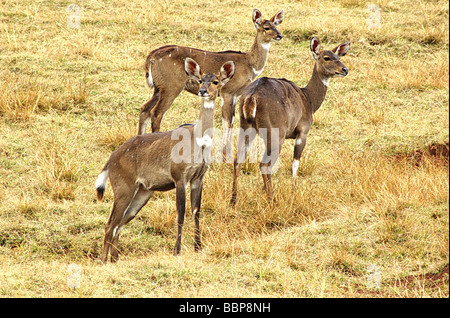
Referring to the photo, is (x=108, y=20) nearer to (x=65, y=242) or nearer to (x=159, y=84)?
(x=159, y=84)

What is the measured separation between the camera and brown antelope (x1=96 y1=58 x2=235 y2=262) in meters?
6.93

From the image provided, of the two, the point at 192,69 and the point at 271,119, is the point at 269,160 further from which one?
the point at 192,69

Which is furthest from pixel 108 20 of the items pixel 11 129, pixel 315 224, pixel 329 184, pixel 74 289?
pixel 74 289

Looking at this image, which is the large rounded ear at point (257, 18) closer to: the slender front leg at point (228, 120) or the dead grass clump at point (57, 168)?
the slender front leg at point (228, 120)

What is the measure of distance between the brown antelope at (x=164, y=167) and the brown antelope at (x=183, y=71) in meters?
2.27

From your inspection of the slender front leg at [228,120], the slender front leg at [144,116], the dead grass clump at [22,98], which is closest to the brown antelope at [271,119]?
the slender front leg at [228,120]

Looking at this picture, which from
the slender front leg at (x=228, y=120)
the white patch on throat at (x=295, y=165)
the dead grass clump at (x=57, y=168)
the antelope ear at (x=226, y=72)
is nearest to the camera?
the antelope ear at (x=226, y=72)

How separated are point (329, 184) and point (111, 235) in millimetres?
3189

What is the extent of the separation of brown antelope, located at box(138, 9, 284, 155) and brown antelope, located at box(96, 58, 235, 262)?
2269mm

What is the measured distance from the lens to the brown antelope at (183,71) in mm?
9820

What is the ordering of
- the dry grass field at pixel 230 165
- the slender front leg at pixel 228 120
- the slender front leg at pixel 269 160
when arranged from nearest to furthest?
1. the dry grass field at pixel 230 165
2. the slender front leg at pixel 269 160
3. the slender front leg at pixel 228 120

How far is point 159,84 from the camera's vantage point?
986 centimetres

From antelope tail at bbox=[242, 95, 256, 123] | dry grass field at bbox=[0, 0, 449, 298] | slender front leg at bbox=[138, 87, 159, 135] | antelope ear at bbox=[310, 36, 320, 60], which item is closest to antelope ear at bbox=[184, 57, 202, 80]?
antelope tail at bbox=[242, 95, 256, 123]

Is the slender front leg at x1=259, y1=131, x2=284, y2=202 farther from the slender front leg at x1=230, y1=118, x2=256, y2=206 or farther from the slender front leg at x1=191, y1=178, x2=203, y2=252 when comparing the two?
the slender front leg at x1=191, y1=178, x2=203, y2=252
